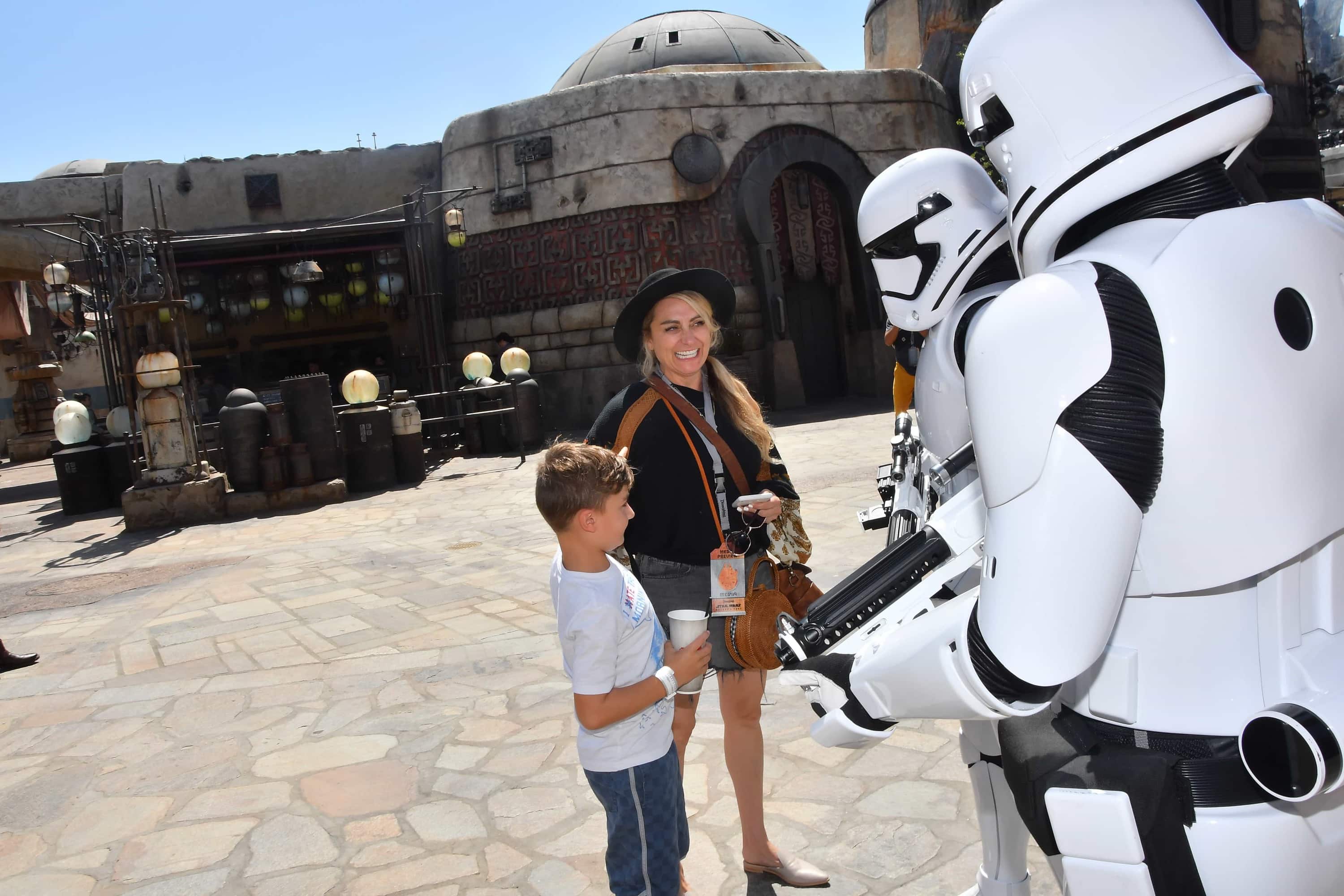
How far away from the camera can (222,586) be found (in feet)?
23.0

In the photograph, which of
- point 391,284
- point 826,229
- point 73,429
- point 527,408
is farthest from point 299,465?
point 826,229

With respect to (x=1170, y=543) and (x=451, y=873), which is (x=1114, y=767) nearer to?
(x=1170, y=543)

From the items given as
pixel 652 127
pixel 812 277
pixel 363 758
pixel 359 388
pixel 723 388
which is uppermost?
pixel 652 127

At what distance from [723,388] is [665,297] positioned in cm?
32

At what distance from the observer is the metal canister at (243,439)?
1031 centimetres

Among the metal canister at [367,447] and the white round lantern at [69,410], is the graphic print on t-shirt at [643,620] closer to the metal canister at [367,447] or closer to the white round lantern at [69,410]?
the metal canister at [367,447]

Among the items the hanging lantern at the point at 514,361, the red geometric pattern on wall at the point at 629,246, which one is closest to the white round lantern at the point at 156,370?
the hanging lantern at the point at 514,361

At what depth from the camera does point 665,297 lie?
284 centimetres

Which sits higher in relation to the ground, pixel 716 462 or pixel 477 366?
pixel 477 366

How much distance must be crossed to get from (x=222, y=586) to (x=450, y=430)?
7251 mm

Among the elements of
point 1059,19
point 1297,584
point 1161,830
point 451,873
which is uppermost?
point 1059,19

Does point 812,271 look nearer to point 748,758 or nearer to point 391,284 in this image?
point 391,284

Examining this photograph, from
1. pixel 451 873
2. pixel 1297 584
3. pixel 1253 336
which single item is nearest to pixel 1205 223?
pixel 1253 336

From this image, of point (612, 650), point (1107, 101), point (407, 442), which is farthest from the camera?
point (407, 442)
